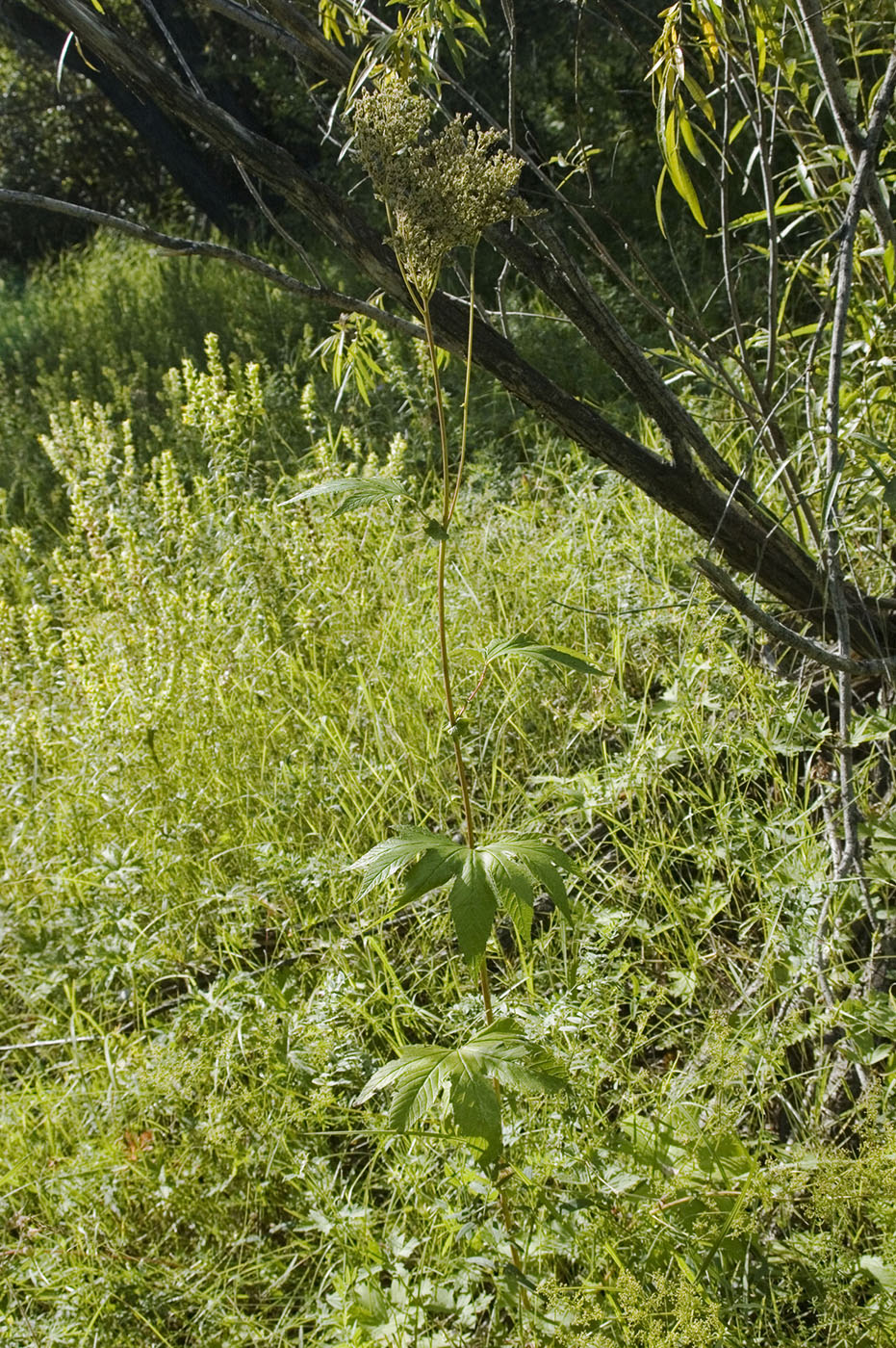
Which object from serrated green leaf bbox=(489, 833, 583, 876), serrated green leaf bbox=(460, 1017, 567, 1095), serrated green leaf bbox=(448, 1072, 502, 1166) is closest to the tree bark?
serrated green leaf bbox=(489, 833, 583, 876)

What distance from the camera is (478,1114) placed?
1.29 m

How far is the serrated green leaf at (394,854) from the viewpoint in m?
1.34

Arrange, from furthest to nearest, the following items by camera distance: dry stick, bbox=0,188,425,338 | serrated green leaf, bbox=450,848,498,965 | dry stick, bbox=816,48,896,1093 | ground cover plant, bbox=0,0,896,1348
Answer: dry stick, bbox=816,48,896,1093 < dry stick, bbox=0,188,425,338 < ground cover plant, bbox=0,0,896,1348 < serrated green leaf, bbox=450,848,498,965

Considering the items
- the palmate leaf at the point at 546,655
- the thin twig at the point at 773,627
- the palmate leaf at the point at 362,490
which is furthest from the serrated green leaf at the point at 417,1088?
the thin twig at the point at 773,627

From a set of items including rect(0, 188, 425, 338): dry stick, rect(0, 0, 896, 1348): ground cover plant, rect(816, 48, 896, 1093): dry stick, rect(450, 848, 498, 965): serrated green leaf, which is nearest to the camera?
rect(450, 848, 498, 965): serrated green leaf

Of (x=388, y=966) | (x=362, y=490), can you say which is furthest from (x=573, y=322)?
(x=388, y=966)

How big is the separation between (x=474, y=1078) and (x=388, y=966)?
0.78 m

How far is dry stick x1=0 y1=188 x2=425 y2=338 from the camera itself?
173 centimetres

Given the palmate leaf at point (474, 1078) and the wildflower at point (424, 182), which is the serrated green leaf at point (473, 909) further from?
the wildflower at point (424, 182)

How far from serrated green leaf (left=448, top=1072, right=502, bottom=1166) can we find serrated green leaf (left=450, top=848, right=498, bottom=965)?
5.8 inches

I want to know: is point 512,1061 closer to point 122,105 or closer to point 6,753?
point 6,753

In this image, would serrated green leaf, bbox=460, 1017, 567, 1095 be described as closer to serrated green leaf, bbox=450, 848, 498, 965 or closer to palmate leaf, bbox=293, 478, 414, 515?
serrated green leaf, bbox=450, 848, 498, 965

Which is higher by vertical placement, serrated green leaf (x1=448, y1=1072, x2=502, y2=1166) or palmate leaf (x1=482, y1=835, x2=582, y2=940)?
palmate leaf (x1=482, y1=835, x2=582, y2=940)

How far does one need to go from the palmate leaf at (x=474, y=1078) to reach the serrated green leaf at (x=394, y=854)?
0.22 meters
